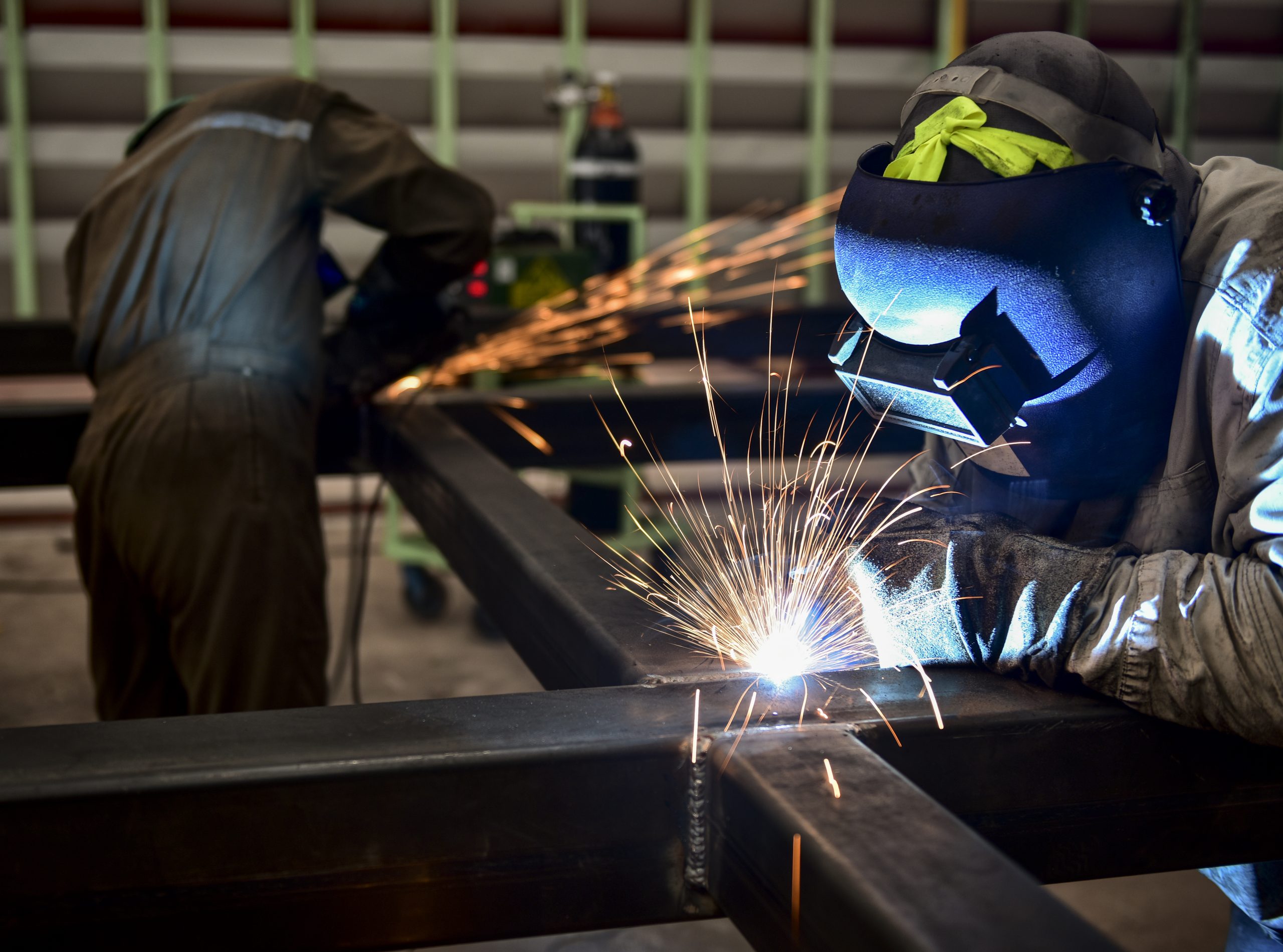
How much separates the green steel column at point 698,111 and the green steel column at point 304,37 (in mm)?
1710

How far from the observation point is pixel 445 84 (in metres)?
5.19

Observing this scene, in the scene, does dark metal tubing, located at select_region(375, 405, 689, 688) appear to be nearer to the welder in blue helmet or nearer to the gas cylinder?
the welder in blue helmet

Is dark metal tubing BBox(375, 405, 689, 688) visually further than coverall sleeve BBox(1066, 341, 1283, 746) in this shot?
Yes

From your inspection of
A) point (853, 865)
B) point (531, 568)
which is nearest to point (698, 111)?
point (531, 568)

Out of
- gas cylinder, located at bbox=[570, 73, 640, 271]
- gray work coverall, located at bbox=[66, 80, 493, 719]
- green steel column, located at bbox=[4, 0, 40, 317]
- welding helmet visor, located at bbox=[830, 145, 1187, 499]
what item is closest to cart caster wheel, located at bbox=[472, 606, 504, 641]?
gas cylinder, located at bbox=[570, 73, 640, 271]

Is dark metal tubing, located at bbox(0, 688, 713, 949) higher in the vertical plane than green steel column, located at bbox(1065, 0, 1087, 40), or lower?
lower

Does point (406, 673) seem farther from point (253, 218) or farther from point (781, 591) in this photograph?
point (781, 591)

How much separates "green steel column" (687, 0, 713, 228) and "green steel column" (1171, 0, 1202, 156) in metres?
2.39

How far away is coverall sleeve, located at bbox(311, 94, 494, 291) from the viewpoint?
2.23m

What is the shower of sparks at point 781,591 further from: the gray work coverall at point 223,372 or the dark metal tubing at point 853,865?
the gray work coverall at point 223,372

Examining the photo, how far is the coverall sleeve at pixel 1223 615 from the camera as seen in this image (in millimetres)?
898

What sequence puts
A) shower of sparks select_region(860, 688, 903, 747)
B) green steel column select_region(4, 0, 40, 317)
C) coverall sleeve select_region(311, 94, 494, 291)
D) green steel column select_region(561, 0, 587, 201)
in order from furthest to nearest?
green steel column select_region(561, 0, 587, 201) → green steel column select_region(4, 0, 40, 317) → coverall sleeve select_region(311, 94, 494, 291) → shower of sparks select_region(860, 688, 903, 747)

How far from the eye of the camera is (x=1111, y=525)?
117cm

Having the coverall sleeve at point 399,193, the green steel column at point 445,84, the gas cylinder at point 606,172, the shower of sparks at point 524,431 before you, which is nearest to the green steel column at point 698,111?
the gas cylinder at point 606,172
